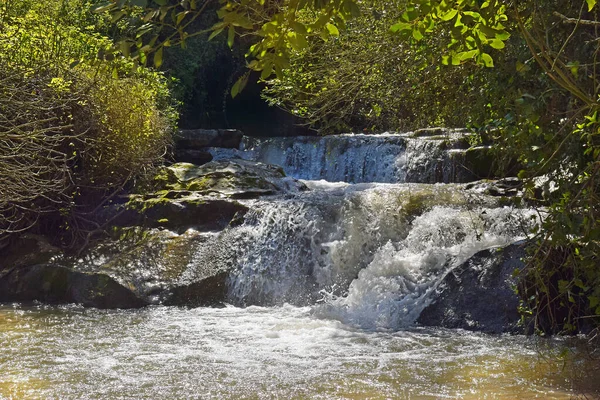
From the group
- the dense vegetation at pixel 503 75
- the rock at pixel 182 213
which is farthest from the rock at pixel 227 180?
the dense vegetation at pixel 503 75

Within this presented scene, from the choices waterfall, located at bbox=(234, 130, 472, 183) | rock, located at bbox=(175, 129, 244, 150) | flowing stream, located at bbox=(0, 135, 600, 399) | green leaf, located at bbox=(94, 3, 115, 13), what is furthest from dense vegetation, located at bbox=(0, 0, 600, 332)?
rock, located at bbox=(175, 129, 244, 150)

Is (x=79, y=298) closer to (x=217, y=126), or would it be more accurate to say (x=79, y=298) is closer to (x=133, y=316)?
(x=133, y=316)

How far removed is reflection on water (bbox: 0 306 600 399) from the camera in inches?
227

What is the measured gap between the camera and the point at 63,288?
10.2 meters

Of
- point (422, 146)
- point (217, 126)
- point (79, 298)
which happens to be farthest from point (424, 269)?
point (217, 126)

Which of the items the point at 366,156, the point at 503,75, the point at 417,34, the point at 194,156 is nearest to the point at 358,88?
the point at 503,75

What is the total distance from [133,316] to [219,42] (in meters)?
13.2

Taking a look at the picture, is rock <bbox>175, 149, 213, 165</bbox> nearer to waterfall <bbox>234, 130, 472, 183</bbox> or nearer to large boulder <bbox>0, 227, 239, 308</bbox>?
waterfall <bbox>234, 130, 472, 183</bbox>

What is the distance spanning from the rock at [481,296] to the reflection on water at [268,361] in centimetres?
25

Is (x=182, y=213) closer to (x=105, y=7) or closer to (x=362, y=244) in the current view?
(x=362, y=244)

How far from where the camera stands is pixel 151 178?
12250 mm

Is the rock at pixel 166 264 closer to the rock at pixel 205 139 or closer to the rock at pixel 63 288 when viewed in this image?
the rock at pixel 63 288

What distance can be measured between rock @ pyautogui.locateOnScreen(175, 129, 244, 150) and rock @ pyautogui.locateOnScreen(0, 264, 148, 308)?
583cm

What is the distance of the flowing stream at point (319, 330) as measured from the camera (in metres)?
5.90
